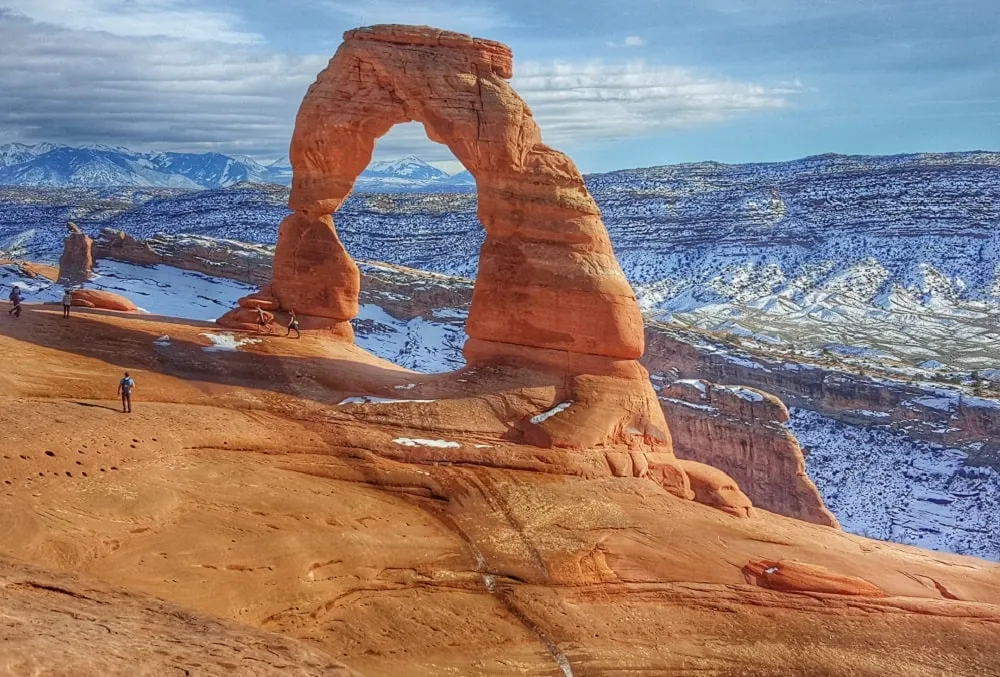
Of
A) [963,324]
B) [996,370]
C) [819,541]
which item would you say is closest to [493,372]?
[819,541]

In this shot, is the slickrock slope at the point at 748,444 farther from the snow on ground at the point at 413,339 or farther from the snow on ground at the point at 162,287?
the snow on ground at the point at 162,287

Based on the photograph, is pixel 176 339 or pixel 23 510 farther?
pixel 176 339

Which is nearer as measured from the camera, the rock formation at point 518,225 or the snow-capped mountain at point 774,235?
the rock formation at point 518,225

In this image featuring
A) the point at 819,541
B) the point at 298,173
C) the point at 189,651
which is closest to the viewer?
the point at 189,651

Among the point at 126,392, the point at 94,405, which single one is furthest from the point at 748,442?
the point at 94,405

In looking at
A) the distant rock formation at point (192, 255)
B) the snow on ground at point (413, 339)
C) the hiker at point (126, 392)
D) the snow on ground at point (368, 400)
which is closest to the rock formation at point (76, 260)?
the distant rock formation at point (192, 255)

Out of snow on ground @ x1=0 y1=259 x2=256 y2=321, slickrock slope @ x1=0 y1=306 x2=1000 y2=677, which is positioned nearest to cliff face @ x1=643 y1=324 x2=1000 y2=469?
snow on ground @ x1=0 y1=259 x2=256 y2=321

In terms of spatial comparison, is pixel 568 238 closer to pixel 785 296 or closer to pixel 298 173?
pixel 298 173
